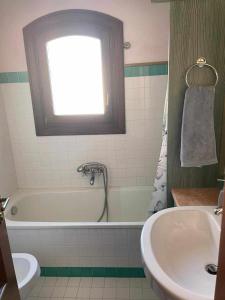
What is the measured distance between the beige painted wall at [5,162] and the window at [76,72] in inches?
12.6

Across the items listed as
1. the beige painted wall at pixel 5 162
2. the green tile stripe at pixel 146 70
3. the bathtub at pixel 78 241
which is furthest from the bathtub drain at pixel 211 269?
the beige painted wall at pixel 5 162

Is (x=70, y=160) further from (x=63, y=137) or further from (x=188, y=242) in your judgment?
(x=188, y=242)

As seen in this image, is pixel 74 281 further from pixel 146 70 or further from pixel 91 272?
pixel 146 70

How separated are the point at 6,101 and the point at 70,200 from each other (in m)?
1.21

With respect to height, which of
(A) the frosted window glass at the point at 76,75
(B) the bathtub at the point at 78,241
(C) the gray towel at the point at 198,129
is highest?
(A) the frosted window glass at the point at 76,75

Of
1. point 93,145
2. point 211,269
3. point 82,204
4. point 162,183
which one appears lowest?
point 82,204

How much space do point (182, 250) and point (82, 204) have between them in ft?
5.20

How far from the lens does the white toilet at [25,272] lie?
148 centimetres

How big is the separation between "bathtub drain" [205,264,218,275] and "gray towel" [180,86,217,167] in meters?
0.65

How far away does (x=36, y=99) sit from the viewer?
2439 mm

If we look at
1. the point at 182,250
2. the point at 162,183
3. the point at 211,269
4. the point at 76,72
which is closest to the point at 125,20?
the point at 76,72

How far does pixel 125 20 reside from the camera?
219 cm

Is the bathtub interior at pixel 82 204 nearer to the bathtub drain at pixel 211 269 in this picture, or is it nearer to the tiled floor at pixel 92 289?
the tiled floor at pixel 92 289

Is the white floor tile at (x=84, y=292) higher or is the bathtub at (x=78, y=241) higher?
the bathtub at (x=78, y=241)
